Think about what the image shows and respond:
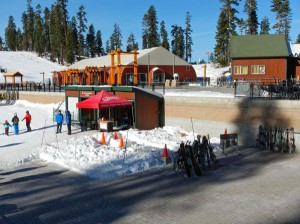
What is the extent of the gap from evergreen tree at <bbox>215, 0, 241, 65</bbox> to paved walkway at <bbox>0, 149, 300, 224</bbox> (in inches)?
2171

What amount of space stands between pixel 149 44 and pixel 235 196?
3331 inches

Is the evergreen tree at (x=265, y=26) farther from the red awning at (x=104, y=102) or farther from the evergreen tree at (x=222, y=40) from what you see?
the red awning at (x=104, y=102)

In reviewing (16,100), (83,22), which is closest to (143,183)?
(16,100)

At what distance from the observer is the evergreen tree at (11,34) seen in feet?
465

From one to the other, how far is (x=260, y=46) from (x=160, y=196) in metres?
29.3

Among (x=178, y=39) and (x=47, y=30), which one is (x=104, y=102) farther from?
(x=47, y=30)

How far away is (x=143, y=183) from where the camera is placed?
12211 mm

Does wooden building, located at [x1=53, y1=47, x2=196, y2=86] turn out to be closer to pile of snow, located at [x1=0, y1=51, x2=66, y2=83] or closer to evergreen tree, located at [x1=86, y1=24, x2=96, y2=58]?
pile of snow, located at [x1=0, y1=51, x2=66, y2=83]

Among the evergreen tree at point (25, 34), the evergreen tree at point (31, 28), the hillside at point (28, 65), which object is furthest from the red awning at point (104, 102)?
the evergreen tree at point (25, 34)

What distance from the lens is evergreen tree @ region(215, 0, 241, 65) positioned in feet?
217

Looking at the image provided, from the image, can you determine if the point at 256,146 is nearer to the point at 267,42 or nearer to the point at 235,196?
the point at 235,196

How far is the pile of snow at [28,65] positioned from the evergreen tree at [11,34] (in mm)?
28633

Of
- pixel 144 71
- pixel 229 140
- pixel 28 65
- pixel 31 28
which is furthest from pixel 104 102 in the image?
pixel 31 28

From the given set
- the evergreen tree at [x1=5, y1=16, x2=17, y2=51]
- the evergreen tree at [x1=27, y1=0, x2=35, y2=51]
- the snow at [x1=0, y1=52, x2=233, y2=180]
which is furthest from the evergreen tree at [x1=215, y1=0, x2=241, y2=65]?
the evergreen tree at [x1=5, y1=16, x2=17, y2=51]
